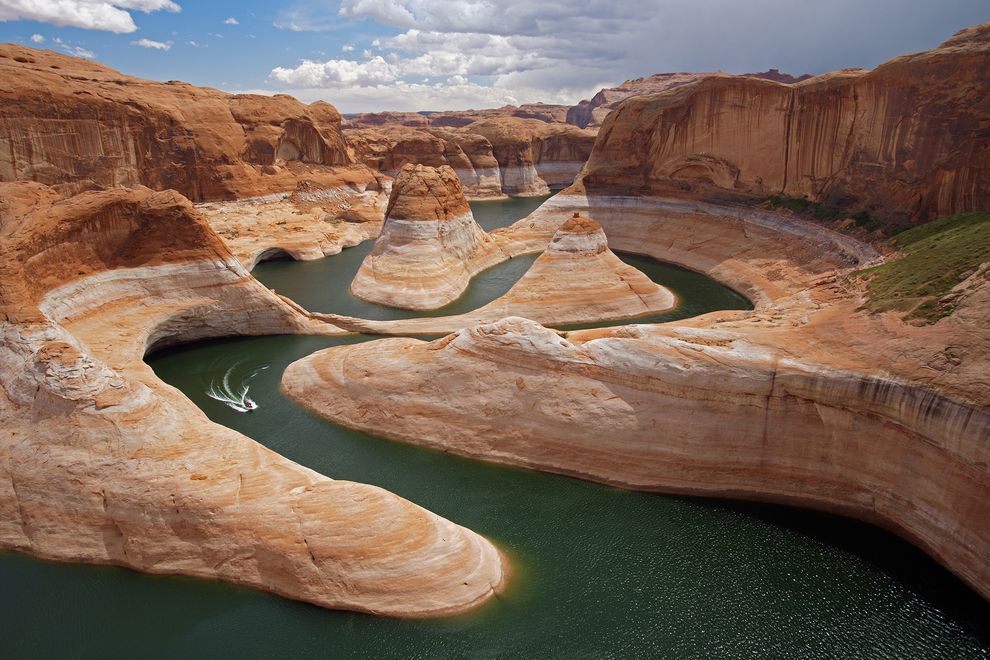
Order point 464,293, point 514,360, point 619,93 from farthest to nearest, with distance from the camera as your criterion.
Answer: point 619,93 < point 464,293 < point 514,360

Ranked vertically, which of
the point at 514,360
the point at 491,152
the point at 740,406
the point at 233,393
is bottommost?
the point at 233,393

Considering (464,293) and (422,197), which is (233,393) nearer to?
(464,293)

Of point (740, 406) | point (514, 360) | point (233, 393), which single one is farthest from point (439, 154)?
point (740, 406)

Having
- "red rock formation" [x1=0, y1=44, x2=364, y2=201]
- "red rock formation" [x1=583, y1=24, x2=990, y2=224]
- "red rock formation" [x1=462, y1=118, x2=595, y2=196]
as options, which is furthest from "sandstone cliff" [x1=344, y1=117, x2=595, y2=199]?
"red rock formation" [x1=583, y1=24, x2=990, y2=224]

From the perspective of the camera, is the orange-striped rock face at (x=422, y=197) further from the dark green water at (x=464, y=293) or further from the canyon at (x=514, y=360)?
the dark green water at (x=464, y=293)

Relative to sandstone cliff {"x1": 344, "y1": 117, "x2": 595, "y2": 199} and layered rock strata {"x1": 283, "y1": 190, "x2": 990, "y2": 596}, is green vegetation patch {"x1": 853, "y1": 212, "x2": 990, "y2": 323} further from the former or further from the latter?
sandstone cliff {"x1": 344, "y1": 117, "x2": 595, "y2": 199}
